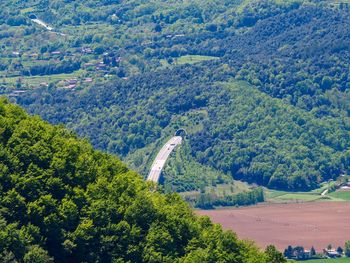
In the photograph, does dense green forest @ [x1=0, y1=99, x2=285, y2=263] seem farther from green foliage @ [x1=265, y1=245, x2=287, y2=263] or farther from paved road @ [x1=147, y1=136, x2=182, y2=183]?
paved road @ [x1=147, y1=136, x2=182, y2=183]

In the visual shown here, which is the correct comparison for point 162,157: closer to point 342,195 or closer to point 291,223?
point 342,195

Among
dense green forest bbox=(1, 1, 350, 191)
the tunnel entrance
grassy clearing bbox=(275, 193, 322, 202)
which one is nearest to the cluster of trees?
grassy clearing bbox=(275, 193, 322, 202)

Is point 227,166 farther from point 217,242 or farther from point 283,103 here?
point 217,242

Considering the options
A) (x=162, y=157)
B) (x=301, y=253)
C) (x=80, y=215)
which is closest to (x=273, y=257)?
(x=80, y=215)

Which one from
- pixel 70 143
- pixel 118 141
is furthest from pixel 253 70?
pixel 70 143

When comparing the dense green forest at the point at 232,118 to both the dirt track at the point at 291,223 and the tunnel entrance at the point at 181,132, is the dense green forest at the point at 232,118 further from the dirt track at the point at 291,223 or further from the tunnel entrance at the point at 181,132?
the dirt track at the point at 291,223

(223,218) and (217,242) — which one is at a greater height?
(217,242)

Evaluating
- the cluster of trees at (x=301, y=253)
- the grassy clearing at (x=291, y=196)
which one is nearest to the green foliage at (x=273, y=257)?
the cluster of trees at (x=301, y=253)
